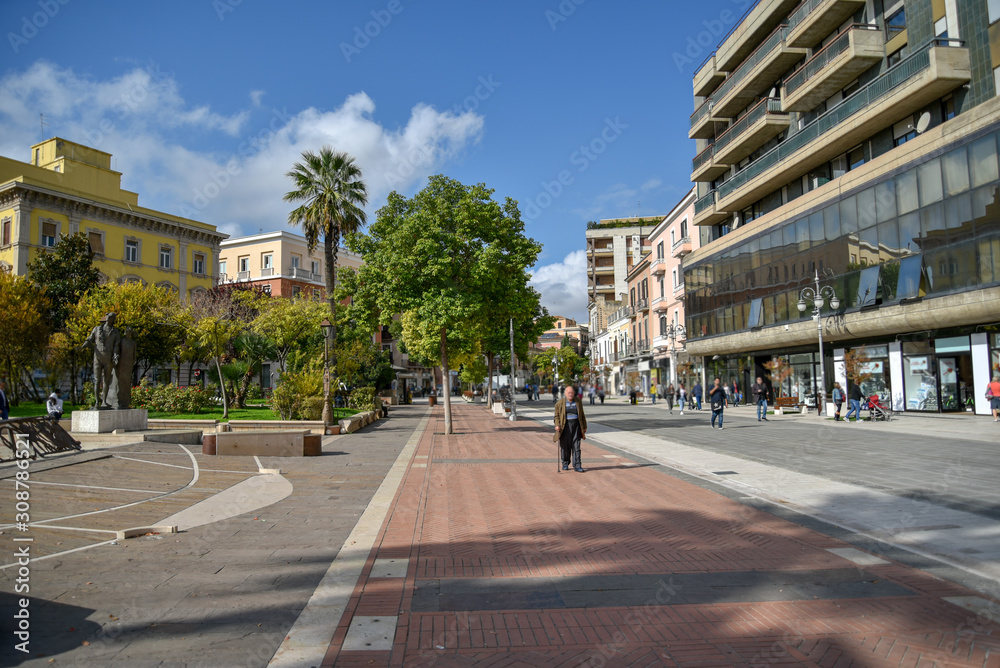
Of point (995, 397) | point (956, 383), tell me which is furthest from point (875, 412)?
point (995, 397)

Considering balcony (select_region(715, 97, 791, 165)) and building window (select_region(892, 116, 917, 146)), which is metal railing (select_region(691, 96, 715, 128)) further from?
building window (select_region(892, 116, 917, 146))

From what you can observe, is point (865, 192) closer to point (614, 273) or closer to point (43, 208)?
point (43, 208)

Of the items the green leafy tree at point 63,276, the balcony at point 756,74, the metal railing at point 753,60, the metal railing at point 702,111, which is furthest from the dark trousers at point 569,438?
the metal railing at point 702,111

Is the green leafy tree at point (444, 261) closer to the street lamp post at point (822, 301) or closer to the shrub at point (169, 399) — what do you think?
the shrub at point (169, 399)

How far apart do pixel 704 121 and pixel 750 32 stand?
600cm

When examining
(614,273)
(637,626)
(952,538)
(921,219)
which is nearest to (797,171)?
(921,219)

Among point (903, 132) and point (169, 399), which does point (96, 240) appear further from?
point (903, 132)

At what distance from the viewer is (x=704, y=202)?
129ft

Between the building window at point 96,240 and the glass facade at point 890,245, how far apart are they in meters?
39.6

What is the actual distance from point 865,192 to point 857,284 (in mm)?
3704

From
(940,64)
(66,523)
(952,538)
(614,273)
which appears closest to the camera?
(952,538)

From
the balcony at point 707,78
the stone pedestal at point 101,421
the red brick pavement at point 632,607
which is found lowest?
the red brick pavement at point 632,607

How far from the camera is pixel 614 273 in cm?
7844

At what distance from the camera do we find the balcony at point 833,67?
82.1 ft
